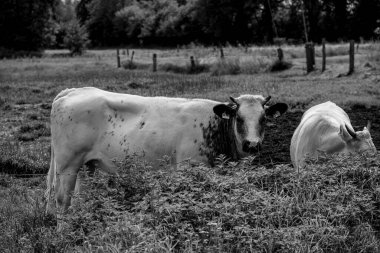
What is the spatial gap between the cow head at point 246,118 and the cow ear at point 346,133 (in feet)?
2.62

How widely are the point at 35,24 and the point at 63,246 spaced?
6229 cm

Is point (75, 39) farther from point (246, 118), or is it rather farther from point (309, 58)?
point (246, 118)

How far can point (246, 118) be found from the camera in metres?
6.91

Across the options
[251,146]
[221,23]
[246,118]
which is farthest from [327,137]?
[221,23]

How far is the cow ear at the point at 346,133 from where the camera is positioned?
720 centimetres

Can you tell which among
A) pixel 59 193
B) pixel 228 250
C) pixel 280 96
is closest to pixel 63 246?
pixel 228 250

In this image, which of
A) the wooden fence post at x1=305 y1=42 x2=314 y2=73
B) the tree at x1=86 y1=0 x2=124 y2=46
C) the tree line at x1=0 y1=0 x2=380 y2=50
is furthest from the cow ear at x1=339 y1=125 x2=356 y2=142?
the tree at x1=86 y1=0 x2=124 y2=46

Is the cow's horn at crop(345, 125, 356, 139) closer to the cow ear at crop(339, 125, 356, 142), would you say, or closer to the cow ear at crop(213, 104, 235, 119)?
the cow ear at crop(339, 125, 356, 142)

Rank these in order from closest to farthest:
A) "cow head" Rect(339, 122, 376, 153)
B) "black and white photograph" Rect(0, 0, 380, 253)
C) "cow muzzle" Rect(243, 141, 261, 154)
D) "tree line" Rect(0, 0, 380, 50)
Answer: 1. "black and white photograph" Rect(0, 0, 380, 253)
2. "cow muzzle" Rect(243, 141, 261, 154)
3. "cow head" Rect(339, 122, 376, 153)
4. "tree line" Rect(0, 0, 380, 50)


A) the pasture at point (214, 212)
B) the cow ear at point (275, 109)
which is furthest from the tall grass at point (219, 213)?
the cow ear at point (275, 109)

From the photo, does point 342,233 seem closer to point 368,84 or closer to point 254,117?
point 254,117

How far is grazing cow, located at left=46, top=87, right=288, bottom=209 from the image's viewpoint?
705 centimetres

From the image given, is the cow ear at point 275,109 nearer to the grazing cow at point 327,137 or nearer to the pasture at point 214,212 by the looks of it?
the grazing cow at point 327,137

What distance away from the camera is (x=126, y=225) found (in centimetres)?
477
